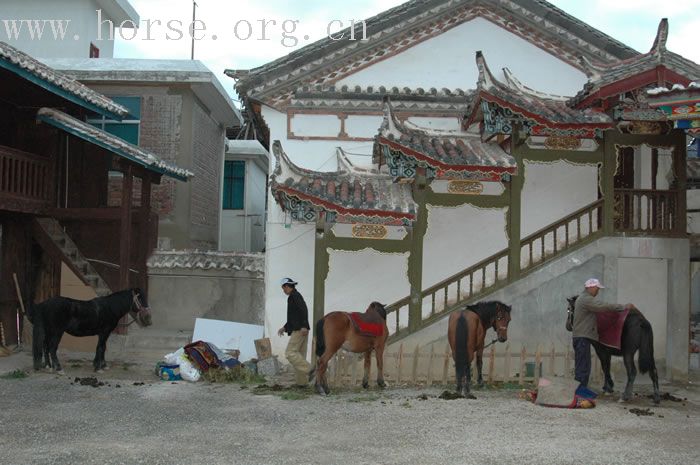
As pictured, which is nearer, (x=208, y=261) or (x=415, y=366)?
(x=415, y=366)

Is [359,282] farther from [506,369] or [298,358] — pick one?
[506,369]

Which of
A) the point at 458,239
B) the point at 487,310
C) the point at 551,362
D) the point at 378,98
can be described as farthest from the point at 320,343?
the point at 378,98

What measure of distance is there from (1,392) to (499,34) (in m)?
11.8

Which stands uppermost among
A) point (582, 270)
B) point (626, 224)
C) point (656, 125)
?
point (656, 125)

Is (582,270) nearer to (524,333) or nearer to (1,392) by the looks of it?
(524,333)

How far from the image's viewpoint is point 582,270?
12.3 m

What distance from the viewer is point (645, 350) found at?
10367mm

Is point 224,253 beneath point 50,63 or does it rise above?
beneath

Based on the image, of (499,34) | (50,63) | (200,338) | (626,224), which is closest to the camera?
(626,224)

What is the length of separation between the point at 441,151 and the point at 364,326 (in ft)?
11.9

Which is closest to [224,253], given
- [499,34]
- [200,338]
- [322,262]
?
[200,338]

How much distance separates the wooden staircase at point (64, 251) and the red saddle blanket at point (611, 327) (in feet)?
32.7

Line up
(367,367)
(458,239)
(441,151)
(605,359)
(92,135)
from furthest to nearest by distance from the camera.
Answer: (458,239) → (92,135) → (441,151) → (367,367) → (605,359)

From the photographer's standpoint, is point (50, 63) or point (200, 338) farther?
point (50, 63)
